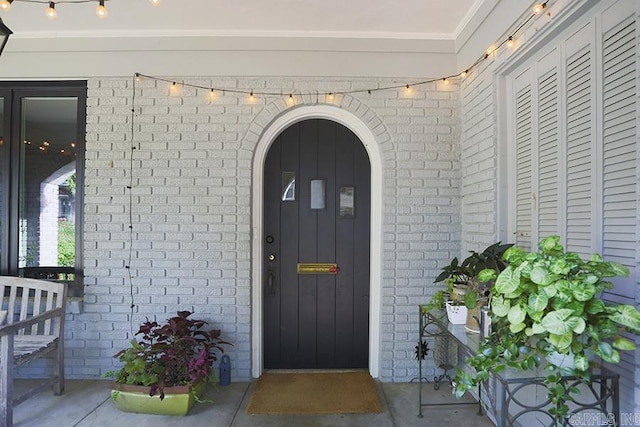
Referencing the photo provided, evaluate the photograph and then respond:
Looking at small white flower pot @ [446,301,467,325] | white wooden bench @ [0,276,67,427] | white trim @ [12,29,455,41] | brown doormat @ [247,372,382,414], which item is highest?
white trim @ [12,29,455,41]

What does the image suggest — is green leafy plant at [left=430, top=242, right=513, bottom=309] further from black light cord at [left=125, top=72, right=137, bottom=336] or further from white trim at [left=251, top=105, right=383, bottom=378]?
black light cord at [left=125, top=72, right=137, bottom=336]

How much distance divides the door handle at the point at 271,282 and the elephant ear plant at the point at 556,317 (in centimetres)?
180

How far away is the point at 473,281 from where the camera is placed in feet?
7.27

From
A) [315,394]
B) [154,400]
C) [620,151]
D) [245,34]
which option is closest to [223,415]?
[154,400]

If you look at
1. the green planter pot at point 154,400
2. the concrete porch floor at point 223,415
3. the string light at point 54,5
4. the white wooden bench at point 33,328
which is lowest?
the concrete porch floor at point 223,415

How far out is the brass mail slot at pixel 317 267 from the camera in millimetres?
2996

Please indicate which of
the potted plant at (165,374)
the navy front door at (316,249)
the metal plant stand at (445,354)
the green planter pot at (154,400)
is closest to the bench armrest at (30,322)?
the potted plant at (165,374)

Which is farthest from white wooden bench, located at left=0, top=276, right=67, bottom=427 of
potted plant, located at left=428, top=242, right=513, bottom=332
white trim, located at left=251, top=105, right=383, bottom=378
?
potted plant, located at left=428, top=242, right=513, bottom=332

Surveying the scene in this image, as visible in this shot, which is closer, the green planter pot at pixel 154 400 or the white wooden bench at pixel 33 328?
the white wooden bench at pixel 33 328

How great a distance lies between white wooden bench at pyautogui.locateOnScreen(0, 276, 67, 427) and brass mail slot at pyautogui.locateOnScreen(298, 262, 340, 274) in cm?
168

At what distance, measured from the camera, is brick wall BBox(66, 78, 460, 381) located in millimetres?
2818

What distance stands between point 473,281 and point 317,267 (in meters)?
1.21

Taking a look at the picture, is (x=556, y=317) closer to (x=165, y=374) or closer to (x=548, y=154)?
(x=548, y=154)

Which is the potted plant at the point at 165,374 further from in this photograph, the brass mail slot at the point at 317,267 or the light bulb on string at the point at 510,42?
the light bulb on string at the point at 510,42
